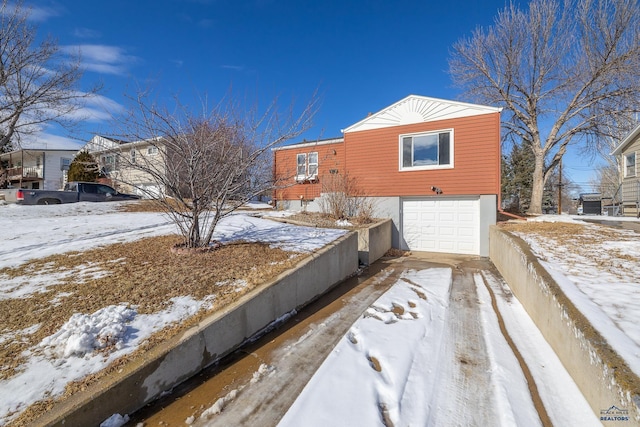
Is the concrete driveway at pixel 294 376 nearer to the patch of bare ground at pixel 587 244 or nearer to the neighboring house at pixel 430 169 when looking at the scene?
the patch of bare ground at pixel 587 244

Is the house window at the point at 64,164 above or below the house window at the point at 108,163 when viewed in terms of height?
above

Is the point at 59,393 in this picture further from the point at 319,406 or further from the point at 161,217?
the point at 161,217

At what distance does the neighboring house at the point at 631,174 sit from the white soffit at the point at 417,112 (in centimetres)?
766

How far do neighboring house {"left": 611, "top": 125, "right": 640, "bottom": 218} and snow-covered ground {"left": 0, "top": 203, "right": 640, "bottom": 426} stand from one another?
9.85m

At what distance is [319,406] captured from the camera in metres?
2.21

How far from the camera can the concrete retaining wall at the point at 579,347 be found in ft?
5.58

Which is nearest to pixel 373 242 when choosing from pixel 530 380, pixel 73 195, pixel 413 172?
pixel 413 172

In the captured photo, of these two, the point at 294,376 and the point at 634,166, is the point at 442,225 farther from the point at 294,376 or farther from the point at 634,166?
the point at 634,166

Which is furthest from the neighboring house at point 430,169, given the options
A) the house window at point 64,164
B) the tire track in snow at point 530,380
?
the house window at point 64,164

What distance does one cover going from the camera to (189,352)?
8.61 feet

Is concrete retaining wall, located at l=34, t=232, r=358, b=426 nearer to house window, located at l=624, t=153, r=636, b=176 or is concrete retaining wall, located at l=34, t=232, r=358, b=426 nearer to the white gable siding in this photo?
house window, located at l=624, t=153, r=636, b=176

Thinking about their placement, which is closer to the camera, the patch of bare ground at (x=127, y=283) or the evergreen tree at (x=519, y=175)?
the patch of bare ground at (x=127, y=283)

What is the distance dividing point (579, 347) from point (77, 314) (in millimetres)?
4434

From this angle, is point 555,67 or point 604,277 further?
point 555,67
